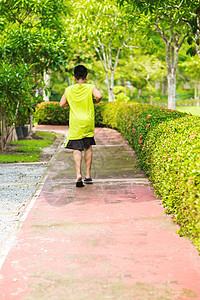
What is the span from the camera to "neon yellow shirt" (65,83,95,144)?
22.4 ft

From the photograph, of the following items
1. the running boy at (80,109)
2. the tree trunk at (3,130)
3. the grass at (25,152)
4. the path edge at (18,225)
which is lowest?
the grass at (25,152)

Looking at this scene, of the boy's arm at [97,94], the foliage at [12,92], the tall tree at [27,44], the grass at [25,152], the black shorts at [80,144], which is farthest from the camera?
the tall tree at [27,44]

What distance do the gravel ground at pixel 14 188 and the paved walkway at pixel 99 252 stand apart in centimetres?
21

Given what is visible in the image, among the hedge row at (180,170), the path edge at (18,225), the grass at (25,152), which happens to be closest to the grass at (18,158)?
the grass at (25,152)

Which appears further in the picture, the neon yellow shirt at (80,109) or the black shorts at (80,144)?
the black shorts at (80,144)

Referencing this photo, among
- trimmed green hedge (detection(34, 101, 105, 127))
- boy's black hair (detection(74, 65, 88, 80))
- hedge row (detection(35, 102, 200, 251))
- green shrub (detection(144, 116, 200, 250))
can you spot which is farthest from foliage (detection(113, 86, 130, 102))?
green shrub (detection(144, 116, 200, 250))

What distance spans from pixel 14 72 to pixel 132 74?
29.6m

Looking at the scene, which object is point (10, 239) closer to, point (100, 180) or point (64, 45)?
point (100, 180)

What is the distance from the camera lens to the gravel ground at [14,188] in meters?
5.26

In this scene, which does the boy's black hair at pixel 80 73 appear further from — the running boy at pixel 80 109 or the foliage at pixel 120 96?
the foliage at pixel 120 96

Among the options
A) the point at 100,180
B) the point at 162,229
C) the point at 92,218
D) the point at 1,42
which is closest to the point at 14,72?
the point at 1,42

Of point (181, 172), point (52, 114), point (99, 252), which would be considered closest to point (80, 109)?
point (181, 172)

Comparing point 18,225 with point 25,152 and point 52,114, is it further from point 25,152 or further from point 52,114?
point 52,114

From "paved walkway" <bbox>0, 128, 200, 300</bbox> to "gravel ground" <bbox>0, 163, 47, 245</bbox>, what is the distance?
206 millimetres
